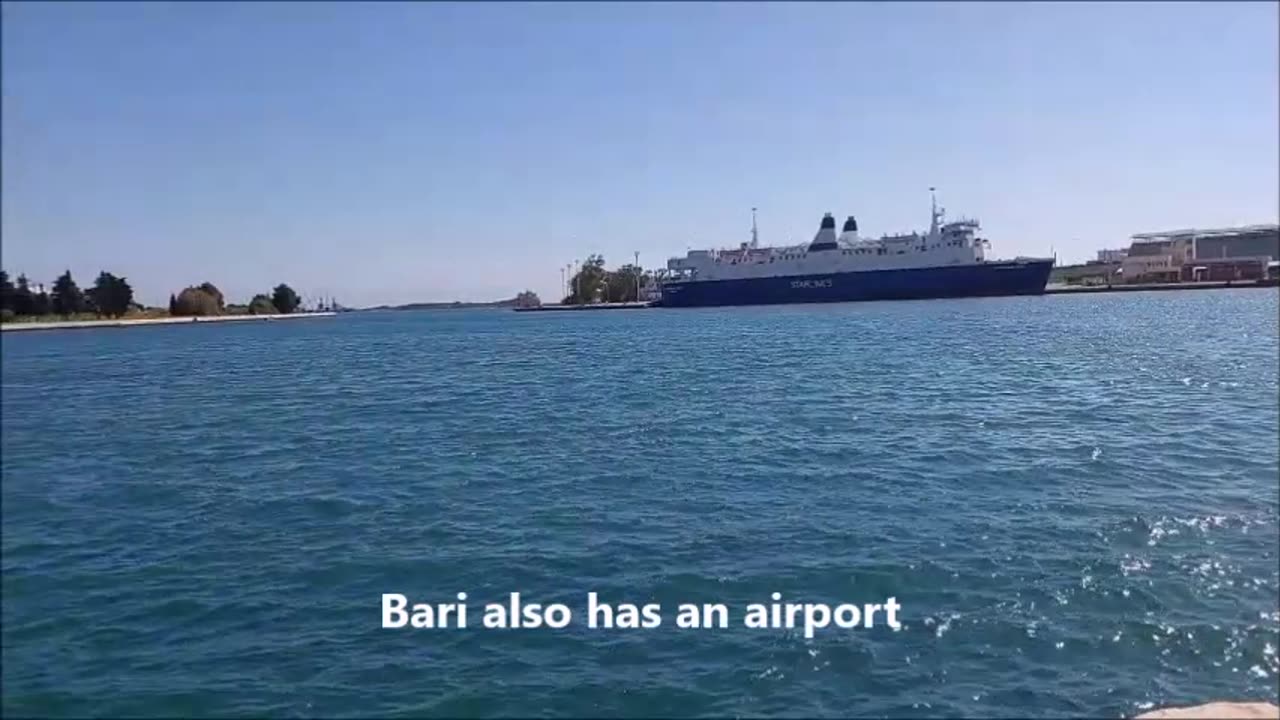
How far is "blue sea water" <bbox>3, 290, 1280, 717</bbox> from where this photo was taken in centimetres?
700

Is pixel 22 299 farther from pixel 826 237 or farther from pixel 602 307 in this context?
pixel 602 307

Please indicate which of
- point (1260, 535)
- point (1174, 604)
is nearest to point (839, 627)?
point (1174, 604)

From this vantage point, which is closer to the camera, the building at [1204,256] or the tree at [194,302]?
the tree at [194,302]

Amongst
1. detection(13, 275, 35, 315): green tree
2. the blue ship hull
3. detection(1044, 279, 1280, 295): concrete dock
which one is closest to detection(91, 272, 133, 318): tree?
detection(13, 275, 35, 315): green tree

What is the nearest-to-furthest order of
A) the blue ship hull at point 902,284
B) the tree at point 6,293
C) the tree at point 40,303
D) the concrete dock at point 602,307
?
the tree at point 6,293, the tree at point 40,303, the blue ship hull at point 902,284, the concrete dock at point 602,307

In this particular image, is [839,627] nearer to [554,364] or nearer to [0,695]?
[0,695]

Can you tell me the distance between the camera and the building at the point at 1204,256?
113 meters

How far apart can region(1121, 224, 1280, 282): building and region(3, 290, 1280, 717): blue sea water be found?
362 feet

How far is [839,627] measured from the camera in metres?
8.25

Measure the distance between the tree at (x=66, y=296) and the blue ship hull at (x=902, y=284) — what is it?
110749 mm

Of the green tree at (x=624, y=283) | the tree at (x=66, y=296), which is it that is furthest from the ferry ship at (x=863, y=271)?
the tree at (x=66, y=296)

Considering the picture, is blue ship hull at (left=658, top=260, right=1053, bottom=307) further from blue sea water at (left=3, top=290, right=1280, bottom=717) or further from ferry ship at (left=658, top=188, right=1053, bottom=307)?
blue sea water at (left=3, top=290, right=1280, bottom=717)

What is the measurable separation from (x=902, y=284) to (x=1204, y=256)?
160ft

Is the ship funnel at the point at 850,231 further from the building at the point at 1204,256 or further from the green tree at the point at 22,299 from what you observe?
the green tree at the point at 22,299
